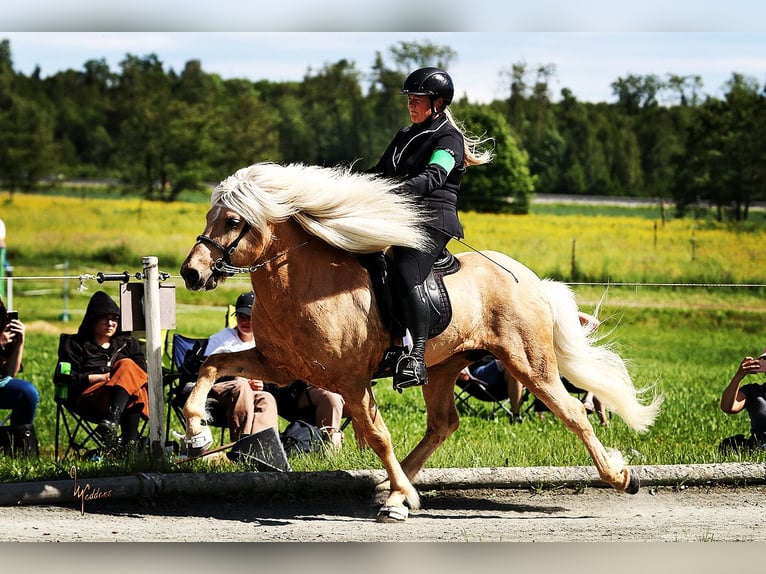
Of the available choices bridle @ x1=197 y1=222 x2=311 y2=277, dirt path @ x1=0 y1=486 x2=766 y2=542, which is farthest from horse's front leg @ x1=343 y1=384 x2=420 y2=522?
bridle @ x1=197 y1=222 x2=311 y2=277

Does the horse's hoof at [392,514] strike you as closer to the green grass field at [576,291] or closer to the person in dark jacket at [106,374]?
the green grass field at [576,291]

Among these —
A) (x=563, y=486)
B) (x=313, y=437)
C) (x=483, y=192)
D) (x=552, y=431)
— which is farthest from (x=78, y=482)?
(x=483, y=192)

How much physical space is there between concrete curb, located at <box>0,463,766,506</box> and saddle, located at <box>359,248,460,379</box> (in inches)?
34.6

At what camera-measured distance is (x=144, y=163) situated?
27.2 meters

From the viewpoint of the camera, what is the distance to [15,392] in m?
7.79

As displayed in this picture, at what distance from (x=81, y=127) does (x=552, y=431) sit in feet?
70.3

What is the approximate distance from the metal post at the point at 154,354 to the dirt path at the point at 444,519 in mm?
584

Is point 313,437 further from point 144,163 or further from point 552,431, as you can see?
point 144,163

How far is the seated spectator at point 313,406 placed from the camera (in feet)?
27.2

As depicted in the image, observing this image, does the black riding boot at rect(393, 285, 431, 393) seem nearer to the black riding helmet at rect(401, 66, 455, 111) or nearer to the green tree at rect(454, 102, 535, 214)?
the black riding helmet at rect(401, 66, 455, 111)

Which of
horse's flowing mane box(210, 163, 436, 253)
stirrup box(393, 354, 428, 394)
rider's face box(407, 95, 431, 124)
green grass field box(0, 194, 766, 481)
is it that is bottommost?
green grass field box(0, 194, 766, 481)

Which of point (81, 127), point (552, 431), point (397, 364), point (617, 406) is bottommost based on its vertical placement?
point (552, 431)

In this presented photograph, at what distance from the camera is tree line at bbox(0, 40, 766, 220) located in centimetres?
2306
